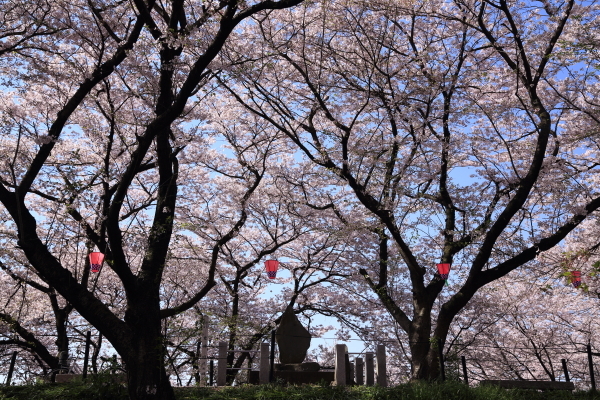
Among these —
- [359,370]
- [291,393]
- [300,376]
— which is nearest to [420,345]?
[359,370]

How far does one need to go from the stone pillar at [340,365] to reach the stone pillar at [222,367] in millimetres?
2599

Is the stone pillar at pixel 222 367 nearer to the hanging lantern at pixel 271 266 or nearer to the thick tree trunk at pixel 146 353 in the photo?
the hanging lantern at pixel 271 266

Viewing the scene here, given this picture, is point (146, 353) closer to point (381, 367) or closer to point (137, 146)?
point (137, 146)

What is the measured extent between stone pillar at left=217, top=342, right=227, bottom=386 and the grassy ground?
1.87 metres

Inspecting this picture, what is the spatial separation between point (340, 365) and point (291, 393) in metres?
2.22

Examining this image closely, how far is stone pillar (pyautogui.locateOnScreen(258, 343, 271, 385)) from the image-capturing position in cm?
1128

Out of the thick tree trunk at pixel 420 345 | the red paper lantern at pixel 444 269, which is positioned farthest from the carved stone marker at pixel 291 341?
the red paper lantern at pixel 444 269

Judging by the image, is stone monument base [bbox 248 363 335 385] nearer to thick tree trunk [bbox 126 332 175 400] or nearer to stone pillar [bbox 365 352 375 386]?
stone pillar [bbox 365 352 375 386]

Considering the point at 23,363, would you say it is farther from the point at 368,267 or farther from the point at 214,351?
the point at 368,267

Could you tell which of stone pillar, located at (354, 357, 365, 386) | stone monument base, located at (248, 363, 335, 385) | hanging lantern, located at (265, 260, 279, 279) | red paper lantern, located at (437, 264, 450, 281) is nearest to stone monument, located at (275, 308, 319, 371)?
stone monument base, located at (248, 363, 335, 385)

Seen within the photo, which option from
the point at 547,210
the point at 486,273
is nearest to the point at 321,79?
the point at 486,273

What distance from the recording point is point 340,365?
1120cm

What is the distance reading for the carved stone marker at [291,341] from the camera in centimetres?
1194

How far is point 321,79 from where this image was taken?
12.9 meters
